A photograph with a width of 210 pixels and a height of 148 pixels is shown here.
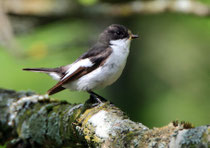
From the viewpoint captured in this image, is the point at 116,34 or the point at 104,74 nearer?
the point at 104,74

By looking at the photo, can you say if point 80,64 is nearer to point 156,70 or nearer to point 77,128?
point 77,128

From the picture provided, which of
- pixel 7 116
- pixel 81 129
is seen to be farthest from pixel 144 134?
pixel 7 116

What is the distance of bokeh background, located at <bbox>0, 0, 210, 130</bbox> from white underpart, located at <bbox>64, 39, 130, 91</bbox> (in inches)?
63.0

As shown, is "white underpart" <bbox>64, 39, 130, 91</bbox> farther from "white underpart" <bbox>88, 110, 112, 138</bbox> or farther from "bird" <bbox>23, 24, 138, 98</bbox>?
"white underpart" <bbox>88, 110, 112, 138</bbox>

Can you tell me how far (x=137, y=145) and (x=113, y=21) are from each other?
16.0 ft

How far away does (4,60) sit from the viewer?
26.6ft

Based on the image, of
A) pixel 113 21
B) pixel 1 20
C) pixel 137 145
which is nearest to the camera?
pixel 137 145

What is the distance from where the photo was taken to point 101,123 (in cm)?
252

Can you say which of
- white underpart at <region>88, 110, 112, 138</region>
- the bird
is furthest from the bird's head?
white underpart at <region>88, 110, 112, 138</region>

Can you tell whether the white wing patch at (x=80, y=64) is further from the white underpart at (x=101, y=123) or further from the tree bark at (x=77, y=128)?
the white underpart at (x=101, y=123)

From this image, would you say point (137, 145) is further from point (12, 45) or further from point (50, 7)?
point (50, 7)

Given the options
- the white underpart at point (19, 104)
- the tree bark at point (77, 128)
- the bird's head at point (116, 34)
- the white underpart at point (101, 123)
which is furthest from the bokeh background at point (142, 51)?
the white underpart at point (101, 123)

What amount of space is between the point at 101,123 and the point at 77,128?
0.33m

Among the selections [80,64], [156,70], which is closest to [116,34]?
[80,64]
